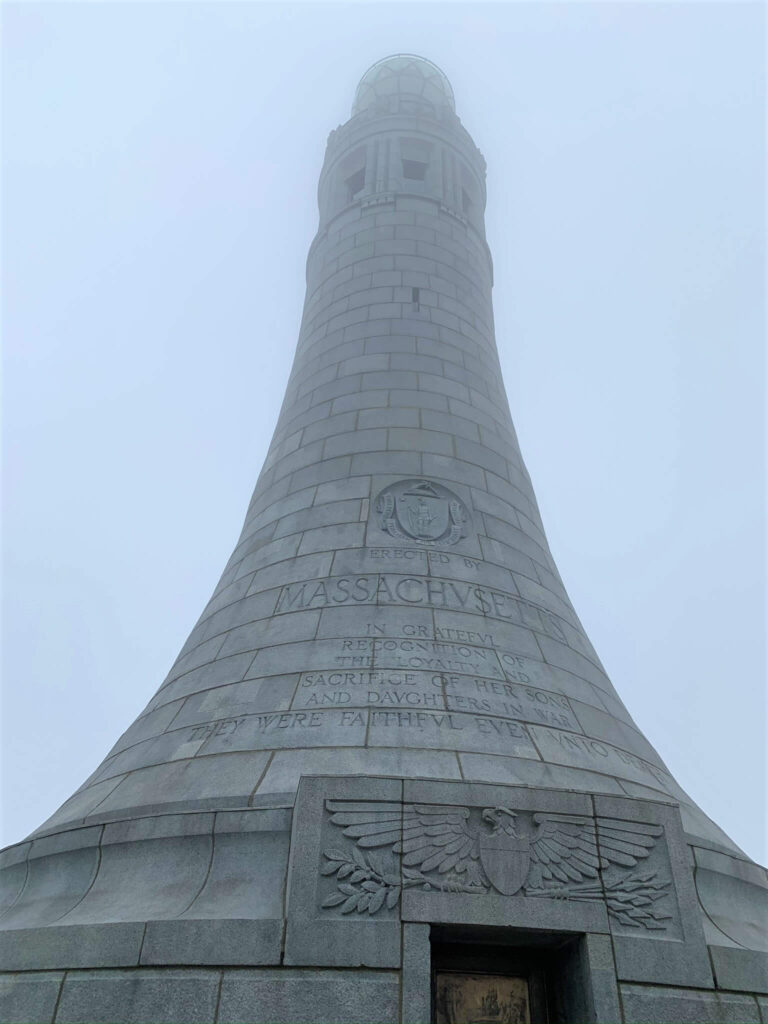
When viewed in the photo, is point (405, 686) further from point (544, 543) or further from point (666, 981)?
point (544, 543)

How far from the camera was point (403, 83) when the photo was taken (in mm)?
25812

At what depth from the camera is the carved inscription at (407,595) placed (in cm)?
1196

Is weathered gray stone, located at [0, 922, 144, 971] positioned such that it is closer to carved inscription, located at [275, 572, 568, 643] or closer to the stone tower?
→ the stone tower

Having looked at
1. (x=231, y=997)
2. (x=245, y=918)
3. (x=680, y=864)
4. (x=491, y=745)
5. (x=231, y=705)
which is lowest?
(x=231, y=997)

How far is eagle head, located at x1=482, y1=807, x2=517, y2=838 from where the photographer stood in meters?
8.08

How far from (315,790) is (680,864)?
3459 mm

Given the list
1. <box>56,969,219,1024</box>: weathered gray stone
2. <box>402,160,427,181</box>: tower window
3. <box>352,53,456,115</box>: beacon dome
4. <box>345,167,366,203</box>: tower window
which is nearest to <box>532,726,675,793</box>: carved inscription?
<box>56,969,219,1024</box>: weathered gray stone

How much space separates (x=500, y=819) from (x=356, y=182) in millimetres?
18390

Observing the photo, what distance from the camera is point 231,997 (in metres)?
7.01

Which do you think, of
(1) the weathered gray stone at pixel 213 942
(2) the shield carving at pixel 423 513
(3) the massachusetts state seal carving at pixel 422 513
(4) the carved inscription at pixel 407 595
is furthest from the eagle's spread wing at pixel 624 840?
(2) the shield carving at pixel 423 513

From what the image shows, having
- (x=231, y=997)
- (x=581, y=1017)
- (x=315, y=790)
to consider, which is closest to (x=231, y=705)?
(x=315, y=790)

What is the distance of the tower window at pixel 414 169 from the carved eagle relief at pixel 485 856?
59.6 feet

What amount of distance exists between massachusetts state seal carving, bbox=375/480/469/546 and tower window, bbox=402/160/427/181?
11.7 m

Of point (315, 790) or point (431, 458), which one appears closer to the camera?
point (315, 790)
